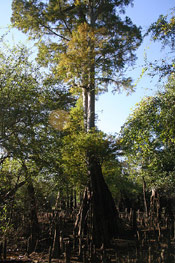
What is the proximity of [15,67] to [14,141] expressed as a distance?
2.67 metres

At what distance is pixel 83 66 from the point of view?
1270 cm

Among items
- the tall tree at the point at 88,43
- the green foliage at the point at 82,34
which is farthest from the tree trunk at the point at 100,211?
the green foliage at the point at 82,34

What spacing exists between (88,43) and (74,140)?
554 centimetres

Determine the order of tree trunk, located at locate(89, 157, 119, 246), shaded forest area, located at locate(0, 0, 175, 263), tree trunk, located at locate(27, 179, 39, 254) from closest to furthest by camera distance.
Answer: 1. shaded forest area, located at locate(0, 0, 175, 263)
2. tree trunk, located at locate(89, 157, 119, 246)
3. tree trunk, located at locate(27, 179, 39, 254)

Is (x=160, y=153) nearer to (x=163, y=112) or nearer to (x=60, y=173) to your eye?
(x=60, y=173)

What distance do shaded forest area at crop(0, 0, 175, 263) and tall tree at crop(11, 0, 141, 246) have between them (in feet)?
0.18

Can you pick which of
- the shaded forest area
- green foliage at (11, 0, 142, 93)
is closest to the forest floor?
the shaded forest area

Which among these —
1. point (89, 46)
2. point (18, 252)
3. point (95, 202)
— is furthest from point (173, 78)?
point (18, 252)

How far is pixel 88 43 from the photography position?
13.1 m

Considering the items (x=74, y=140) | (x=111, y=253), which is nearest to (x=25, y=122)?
(x=74, y=140)

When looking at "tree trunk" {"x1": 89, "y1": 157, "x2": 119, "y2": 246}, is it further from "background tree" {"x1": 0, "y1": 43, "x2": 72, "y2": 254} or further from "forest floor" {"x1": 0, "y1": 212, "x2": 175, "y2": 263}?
"background tree" {"x1": 0, "y1": 43, "x2": 72, "y2": 254}

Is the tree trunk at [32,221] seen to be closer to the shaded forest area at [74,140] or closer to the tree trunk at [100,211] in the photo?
the shaded forest area at [74,140]

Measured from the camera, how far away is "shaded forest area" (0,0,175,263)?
7396 mm

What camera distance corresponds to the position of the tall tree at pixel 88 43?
484 inches
